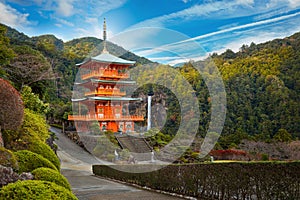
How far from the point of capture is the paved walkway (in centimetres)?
753

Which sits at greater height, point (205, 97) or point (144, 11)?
point (144, 11)

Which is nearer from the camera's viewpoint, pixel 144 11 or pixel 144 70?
pixel 144 11

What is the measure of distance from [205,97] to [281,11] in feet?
45.1

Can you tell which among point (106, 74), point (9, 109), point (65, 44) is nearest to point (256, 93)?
point (106, 74)

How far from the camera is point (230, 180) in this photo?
20.5ft

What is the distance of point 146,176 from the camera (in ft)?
30.3

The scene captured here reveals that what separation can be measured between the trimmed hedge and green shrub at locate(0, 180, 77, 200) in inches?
149

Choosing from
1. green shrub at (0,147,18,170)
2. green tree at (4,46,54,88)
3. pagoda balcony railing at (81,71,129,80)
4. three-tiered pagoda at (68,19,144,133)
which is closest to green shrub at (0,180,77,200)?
green shrub at (0,147,18,170)

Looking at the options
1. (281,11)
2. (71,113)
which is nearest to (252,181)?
(71,113)

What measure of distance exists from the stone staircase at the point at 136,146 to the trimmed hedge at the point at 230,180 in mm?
9289

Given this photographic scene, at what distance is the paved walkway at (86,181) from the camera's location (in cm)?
753

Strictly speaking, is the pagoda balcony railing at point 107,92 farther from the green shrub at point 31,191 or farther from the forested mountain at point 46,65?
the green shrub at point 31,191

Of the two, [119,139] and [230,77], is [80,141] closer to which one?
[119,139]

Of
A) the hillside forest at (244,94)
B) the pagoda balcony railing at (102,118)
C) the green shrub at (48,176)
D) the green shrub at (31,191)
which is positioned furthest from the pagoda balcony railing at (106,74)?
the green shrub at (31,191)
